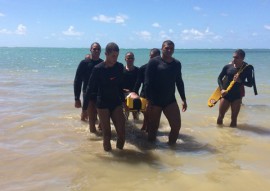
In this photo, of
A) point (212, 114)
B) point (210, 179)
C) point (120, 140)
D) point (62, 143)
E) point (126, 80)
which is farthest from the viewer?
point (212, 114)

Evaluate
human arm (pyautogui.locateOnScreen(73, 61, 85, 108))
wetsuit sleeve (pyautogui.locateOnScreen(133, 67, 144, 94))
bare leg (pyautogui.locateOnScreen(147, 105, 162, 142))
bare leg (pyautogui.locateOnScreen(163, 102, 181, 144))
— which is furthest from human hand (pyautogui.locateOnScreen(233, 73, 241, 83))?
human arm (pyautogui.locateOnScreen(73, 61, 85, 108))

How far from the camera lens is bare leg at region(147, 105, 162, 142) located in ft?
22.5

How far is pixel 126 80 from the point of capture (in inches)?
308

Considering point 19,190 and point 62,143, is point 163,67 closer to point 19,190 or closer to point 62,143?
point 62,143

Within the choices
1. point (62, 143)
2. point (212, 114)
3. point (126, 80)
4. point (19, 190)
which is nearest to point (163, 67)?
point (126, 80)

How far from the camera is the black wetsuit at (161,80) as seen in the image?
6.58m

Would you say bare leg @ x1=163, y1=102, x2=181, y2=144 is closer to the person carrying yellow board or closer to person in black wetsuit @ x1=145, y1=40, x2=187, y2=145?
person in black wetsuit @ x1=145, y1=40, x2=187, y2=145

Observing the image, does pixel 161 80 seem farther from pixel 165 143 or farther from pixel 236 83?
pixel 236 83

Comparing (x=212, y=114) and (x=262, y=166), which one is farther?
(x=212, y=114)

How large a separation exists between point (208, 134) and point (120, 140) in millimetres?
2415

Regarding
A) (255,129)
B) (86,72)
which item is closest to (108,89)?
(86,72)

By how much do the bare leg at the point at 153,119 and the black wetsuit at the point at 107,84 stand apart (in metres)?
0.86

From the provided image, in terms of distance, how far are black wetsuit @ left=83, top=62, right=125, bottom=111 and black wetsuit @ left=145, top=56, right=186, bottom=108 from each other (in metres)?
0.66

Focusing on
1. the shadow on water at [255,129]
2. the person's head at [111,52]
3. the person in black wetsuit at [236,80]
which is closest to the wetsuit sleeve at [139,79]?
the person's head at [111,52]
